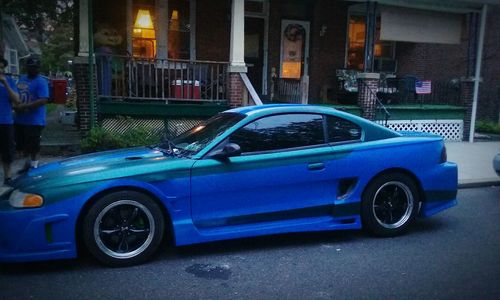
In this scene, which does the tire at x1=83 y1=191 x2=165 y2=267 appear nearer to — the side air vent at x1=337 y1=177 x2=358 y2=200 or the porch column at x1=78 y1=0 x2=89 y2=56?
Result: the side air vent at x1=337 y1=177 x2=358 y2=200

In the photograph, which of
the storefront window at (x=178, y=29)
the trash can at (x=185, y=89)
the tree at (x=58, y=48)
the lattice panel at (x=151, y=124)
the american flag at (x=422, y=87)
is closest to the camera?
the lattice panel at (x=151, y=124)

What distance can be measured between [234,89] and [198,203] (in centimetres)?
659

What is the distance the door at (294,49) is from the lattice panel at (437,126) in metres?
Result: 3.30

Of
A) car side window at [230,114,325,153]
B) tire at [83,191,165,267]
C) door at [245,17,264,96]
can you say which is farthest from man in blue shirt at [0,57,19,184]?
door at [245,17,264,96]

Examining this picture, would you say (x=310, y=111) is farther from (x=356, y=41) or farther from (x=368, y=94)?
(x=356, y=41)

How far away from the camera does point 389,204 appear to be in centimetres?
536

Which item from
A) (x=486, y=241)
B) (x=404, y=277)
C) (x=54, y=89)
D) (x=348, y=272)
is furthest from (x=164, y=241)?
(x=54, y=89)

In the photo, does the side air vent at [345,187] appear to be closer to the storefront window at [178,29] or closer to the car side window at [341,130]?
the car side window at [341,130]

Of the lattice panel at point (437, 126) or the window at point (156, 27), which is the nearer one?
the window at point (156, 27)

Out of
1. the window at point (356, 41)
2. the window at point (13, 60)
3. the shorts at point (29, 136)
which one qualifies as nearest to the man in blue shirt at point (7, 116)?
the shorts at point (29, 136)

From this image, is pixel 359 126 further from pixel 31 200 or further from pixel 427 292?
pixel 31 200

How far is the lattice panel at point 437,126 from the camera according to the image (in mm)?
12898

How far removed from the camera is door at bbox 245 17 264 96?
13641mm

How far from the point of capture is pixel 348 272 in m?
4.34
